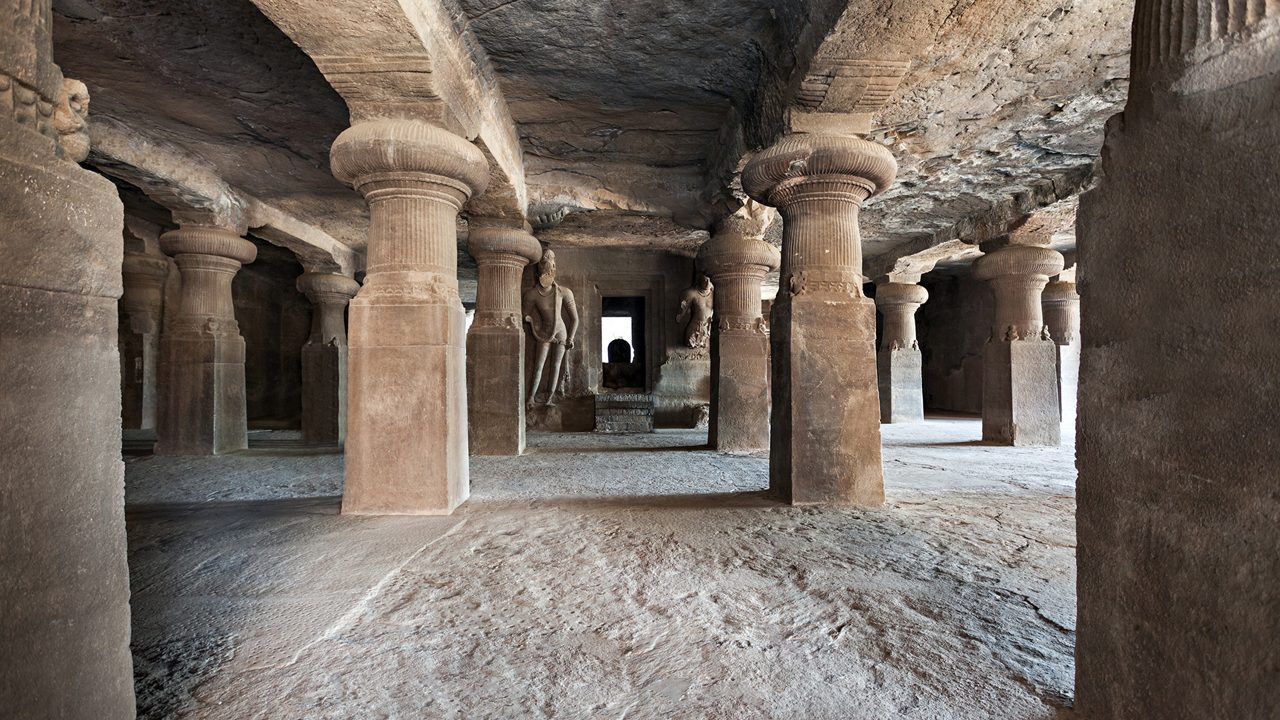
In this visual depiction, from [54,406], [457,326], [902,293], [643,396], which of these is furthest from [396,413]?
[902,293]

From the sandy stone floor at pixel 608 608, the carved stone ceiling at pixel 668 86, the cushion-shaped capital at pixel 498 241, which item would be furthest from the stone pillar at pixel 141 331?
the sandy stone floor at pixel 608 608

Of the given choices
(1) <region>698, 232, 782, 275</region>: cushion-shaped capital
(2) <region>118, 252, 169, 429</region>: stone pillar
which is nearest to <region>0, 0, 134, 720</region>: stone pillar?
(1) <region>698, 232, 782, 275</region>: cushion-shaped capital

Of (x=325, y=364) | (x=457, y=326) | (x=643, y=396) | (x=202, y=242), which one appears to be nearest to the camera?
(x=457, y=326)

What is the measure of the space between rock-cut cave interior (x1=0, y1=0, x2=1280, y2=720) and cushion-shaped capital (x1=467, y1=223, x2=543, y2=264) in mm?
53

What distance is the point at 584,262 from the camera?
11180mm

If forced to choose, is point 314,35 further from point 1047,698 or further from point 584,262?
point 584,262

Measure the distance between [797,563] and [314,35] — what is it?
365 centimetres

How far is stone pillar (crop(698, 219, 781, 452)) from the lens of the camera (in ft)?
24.0

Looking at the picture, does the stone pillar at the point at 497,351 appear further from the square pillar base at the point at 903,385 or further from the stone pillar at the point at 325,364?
the square pillar base at the point at 903,385

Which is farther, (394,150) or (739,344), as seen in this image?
(739,344)

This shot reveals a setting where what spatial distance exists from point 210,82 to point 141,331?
7.94 m

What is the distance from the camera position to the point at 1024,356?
8172mm

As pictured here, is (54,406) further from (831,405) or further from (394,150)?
(831,405)

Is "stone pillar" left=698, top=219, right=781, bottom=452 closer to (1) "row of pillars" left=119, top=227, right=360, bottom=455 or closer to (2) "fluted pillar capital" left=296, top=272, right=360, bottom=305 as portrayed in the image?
(1) "row of pillars" left=119, top=227, right=360, bottom=455
